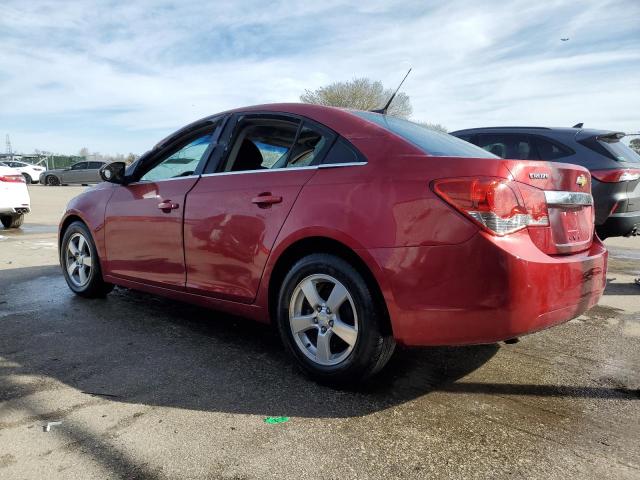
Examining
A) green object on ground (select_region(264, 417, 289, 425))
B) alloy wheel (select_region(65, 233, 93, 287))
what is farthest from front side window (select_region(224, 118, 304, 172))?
alloy wheel (select_region(65, 233, 93, 287))

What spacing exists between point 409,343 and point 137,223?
2473 mm

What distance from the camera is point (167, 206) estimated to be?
3867mm

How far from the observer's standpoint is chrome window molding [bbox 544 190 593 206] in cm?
270

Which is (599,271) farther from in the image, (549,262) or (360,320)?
(360,320)

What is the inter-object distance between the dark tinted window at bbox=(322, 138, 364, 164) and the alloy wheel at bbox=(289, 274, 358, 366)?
0.65m

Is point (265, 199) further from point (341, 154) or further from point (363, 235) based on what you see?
point (363, 235)

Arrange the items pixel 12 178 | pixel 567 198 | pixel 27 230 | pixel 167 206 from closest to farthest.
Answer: pixel 567 198 → pixel 167 206 → pixel 12 178 → pixel 27 230

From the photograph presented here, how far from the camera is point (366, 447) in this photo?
234 centimetres

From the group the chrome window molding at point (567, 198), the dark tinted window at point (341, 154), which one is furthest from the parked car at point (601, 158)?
the dark tinted window at point (341, 154)

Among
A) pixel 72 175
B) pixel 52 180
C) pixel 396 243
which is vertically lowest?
pixel 52 180

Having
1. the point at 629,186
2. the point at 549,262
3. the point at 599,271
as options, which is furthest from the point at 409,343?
the point at 629,186

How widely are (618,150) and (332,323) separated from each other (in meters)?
4.50

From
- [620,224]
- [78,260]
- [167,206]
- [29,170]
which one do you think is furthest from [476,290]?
[29,170]

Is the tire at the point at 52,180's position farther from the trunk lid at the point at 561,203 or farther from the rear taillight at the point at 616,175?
the trunk lid at the point at 561,203
